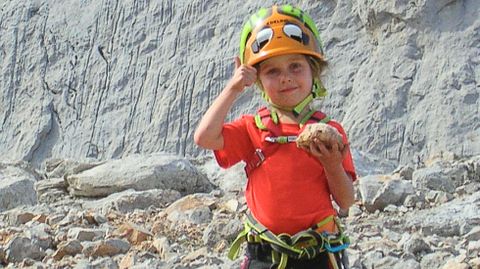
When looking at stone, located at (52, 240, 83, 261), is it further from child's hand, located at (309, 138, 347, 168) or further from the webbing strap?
child's hand, located at (309, 138, 347, 168)

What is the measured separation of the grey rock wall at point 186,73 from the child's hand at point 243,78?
353 inches

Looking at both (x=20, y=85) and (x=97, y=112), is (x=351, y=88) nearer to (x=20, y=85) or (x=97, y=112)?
(x=97, y=112)

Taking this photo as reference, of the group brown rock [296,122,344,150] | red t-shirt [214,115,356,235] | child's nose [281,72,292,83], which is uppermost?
child's nose [281,72,292,83]

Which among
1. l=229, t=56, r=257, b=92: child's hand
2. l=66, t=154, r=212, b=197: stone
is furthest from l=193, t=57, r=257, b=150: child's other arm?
l=66, t=154, r=212, b=197: stone

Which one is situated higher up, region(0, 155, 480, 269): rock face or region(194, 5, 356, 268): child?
region(194, 5, 356, 268): child

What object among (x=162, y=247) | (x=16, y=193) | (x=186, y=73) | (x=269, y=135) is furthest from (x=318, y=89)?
(x=186, y=73)

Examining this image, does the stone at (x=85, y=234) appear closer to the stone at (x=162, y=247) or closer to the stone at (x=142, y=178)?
the stone at (x=162, y=247)

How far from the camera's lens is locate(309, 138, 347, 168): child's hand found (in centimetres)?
355

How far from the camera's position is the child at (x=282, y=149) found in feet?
12.2

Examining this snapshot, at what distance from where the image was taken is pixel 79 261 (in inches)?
252

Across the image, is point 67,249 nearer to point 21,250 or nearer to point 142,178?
point 21,250

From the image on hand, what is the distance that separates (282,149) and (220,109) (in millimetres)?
271

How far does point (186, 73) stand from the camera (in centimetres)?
1487

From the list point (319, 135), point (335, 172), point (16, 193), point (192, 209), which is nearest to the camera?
point (319, 135)
